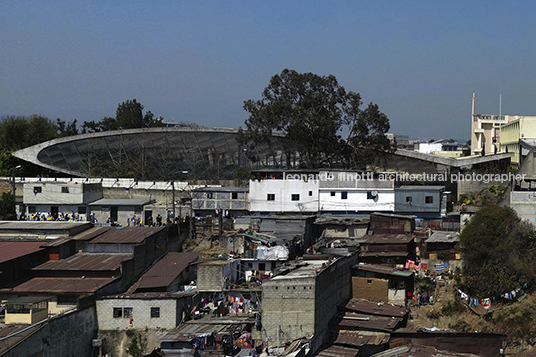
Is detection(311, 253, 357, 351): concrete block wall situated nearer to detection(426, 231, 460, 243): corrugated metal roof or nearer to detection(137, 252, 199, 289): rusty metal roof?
detection(426, 231, 460, 243): corrugated metal roof

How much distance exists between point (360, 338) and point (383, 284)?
364 centimetres

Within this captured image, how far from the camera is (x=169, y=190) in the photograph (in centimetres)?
3631

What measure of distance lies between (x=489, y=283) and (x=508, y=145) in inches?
865

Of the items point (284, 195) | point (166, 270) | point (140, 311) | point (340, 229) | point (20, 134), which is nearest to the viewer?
point (140, 311)

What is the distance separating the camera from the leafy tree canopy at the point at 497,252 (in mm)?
22047

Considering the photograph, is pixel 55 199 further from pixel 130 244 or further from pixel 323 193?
pixel 323 193

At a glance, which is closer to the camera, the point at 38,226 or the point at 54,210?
the point at 38,226

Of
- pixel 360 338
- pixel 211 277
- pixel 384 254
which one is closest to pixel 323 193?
pixel 384 254

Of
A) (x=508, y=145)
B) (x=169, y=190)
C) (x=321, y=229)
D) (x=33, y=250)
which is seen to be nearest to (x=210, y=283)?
(x=33, y=250)

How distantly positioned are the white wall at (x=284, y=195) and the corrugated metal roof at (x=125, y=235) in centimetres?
677

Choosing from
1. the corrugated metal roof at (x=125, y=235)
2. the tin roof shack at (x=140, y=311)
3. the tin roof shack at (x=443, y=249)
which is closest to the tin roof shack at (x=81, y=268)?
the corrugated metal roof at (x=125, y=235)

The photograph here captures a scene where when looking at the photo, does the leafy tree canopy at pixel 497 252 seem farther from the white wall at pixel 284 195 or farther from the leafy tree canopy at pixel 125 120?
the leafy tree canopy at pixel 125 120

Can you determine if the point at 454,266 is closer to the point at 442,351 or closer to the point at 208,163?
the point at 442,351

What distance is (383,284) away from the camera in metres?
23.0
